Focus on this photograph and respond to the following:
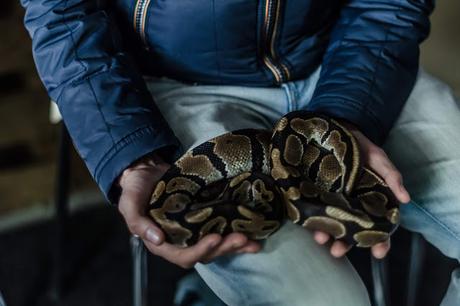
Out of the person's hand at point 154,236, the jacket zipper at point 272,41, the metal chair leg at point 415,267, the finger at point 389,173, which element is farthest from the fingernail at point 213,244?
the metal chair leg at point 415,267

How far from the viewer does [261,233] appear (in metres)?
0.93

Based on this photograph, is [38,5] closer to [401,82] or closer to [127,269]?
[401,82]

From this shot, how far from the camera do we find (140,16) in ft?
3.56

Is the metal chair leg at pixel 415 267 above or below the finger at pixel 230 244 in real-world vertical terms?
below

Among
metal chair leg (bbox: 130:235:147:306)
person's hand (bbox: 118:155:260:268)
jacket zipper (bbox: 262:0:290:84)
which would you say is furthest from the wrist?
jacket zipper (bbox: 262:0:290:84)

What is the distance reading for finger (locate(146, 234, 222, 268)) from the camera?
2.86 ft

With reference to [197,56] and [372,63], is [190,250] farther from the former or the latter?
[372,63]

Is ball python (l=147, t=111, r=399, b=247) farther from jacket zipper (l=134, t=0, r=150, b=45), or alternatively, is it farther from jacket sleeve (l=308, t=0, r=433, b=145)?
jacket zipper (l=134, t=0, r=150, b=45)

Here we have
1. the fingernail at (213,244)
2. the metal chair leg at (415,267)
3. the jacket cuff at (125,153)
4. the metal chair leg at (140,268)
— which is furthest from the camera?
the metal chair leg at (415,267)

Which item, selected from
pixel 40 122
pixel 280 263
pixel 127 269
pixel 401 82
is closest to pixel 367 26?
pixel 401 82

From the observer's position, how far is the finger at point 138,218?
2.93 ft

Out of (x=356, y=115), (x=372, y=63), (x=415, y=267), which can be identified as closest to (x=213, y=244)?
(x=356, y=115)

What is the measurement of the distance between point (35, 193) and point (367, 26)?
1138 mm

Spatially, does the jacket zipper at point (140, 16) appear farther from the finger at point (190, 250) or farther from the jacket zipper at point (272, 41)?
the finger at point (190, 250)
